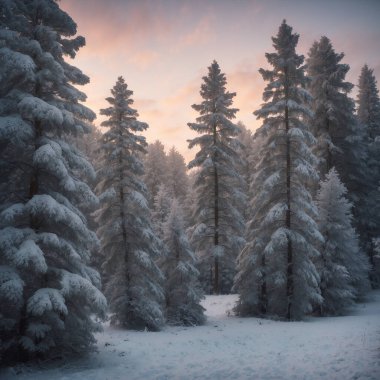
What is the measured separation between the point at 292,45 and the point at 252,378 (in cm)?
1839

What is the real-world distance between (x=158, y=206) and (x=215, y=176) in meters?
5.42

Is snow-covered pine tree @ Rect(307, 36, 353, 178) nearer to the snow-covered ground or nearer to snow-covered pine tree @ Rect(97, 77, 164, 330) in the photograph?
the snow-covered ground

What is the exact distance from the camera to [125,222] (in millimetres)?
19391

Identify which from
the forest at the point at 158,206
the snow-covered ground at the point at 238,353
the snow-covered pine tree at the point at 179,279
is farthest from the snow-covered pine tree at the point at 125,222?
the snow-covered ground at the point at 238,353

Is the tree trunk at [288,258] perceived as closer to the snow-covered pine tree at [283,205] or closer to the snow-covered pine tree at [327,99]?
the snow-covered pine tree at [283,205]

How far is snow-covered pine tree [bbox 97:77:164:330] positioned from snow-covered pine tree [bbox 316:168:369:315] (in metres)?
10.8

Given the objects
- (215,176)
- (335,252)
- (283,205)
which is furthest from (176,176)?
(283,205)

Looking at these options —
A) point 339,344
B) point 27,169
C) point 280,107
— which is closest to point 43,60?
point 27,169

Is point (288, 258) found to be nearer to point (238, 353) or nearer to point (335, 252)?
point (335, 252)

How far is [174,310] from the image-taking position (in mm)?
20281

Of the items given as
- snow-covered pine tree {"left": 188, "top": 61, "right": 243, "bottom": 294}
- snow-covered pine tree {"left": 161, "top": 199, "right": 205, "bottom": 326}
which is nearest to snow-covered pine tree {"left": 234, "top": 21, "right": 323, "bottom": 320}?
snow-covered pine tree {"left": 161, "top": 199, "right": 205, "bottom": 326}

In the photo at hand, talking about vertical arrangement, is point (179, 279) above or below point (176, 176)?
below

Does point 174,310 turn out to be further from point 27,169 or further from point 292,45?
point 292,45

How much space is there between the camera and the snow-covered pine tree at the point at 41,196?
1052 centimetres
